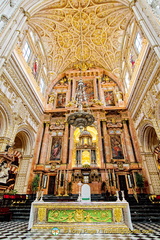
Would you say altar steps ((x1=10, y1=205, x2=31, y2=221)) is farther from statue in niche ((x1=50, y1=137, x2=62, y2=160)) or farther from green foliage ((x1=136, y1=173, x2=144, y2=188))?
green foliage ((x1=136, y1=173, x2=144, y2=188))

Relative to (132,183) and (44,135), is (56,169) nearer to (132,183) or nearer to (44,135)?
(44,135)

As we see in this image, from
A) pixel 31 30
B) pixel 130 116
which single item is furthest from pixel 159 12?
pixel 31 30

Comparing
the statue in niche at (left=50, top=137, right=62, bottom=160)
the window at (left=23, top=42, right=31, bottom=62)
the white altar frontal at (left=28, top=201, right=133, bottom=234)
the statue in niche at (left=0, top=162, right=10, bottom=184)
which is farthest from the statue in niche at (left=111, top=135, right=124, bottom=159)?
the window at (left=23, top=42, right=31, bottom=62)

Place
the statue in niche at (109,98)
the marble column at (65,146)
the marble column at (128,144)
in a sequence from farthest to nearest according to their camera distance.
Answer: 1. the statue in niche at (109,98)
2. the marble column at (65,146)
3. the marble column at (128,144)

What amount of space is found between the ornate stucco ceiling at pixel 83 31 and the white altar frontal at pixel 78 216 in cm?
1381

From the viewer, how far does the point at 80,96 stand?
9.92 m

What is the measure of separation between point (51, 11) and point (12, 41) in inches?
318

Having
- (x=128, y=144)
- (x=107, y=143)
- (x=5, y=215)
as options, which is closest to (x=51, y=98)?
(x=107, y=143)

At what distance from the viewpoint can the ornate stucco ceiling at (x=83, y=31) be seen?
43.6 ft

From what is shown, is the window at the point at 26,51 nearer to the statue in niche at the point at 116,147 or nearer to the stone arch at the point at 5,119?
the stone arch at the point at 5,119

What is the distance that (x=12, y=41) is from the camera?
8031 mm

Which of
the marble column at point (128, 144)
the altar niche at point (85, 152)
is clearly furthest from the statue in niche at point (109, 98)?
the altar niche at point (85, 152)

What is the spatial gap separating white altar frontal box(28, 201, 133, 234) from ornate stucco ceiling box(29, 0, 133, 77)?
13814mm

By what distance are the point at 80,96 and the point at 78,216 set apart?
721 centimetres
